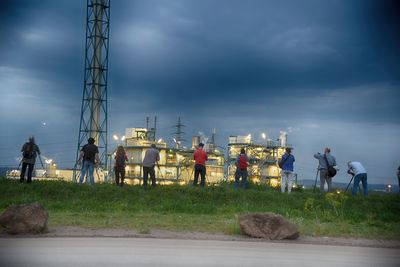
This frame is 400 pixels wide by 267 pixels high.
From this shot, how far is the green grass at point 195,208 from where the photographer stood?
14.4 metres

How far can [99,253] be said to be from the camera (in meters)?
10.1

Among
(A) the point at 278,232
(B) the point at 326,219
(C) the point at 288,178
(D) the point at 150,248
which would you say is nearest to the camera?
(D) the point at 150,248

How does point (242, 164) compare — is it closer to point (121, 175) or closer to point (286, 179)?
point (286, 179)

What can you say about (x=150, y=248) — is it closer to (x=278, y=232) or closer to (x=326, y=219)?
(x=278, y=232)

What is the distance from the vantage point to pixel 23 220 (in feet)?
40.8

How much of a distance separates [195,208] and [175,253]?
756cm

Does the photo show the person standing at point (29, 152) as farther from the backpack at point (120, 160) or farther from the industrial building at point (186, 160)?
the industrial building at point (186, 160)

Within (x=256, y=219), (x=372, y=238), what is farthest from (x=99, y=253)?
(x=372, y=238)

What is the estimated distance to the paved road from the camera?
30.7 feet

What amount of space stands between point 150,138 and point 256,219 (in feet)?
228

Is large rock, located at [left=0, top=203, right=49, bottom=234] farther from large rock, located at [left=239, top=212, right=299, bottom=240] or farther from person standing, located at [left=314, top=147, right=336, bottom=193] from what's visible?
person standing, located at [left=314, top=147, right=336, bottom=193]

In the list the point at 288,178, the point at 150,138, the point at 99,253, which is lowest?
the point at 99,253

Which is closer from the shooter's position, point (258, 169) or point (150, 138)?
point (258, 169)

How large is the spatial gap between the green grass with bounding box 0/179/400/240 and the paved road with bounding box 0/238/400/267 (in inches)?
74.5
